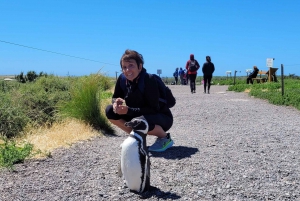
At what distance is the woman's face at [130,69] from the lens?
4.32 meters

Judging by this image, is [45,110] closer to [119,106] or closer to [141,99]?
[141,99]

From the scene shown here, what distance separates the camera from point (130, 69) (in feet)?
14.2

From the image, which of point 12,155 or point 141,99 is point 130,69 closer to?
point 141,99

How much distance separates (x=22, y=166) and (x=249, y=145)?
280cm

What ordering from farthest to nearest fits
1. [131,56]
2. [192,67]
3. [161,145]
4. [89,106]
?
[192,67] → [89,106] → [161,145] → [131,56]

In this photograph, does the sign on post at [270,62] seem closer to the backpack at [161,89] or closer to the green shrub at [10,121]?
the green shrub at [10,121]

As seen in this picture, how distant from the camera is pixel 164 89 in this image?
4910mm

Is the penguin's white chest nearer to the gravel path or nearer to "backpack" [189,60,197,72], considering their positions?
Result: the gravel path

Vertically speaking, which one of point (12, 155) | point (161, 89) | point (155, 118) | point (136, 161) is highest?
point (161, 89)

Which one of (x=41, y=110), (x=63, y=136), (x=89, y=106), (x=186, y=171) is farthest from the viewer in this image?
(x=41, y=110)

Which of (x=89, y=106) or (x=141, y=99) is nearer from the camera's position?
(x=141, y=99)

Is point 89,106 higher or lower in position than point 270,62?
lower

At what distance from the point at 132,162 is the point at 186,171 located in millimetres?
806

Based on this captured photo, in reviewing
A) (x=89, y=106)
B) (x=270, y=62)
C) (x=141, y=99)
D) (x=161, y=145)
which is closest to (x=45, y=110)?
(x=89, y=106)
